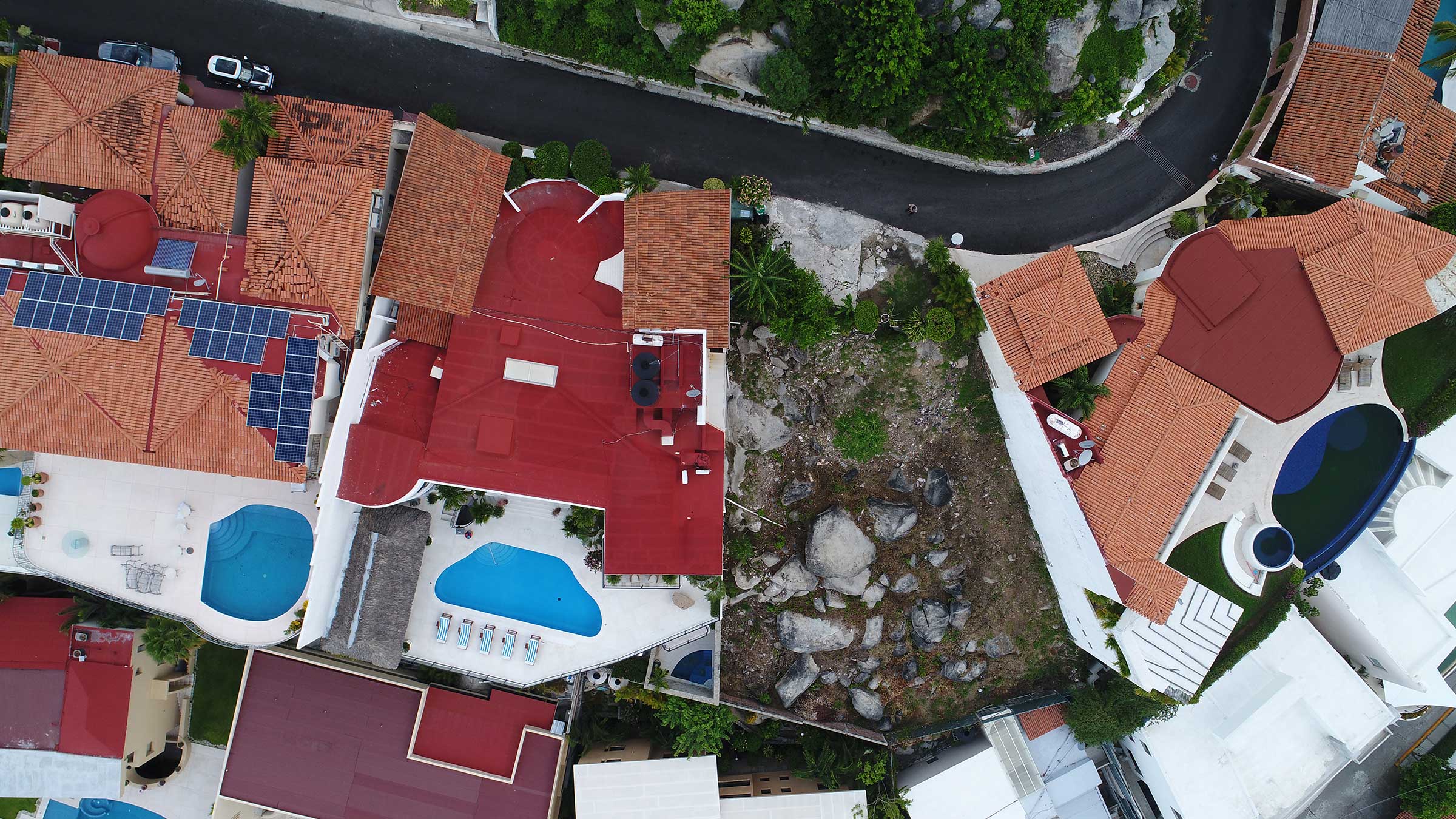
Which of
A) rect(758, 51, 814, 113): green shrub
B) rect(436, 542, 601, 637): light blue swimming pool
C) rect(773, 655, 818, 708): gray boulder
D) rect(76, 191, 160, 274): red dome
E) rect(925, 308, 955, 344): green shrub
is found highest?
rect(758, 51, 814, 113): green shrub

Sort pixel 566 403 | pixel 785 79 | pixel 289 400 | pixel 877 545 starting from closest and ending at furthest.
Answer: pixel 289 400
pixel 785 79
pixel 566 403
pixel 877 545

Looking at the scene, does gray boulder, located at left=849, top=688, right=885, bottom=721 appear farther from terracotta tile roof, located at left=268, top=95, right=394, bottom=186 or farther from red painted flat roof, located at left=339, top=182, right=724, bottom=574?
terracotta tile roof, located at left=268, top=95, right=394, bottom=186

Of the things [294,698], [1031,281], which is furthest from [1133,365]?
[294,698]

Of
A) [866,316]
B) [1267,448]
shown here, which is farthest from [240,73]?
[1267,448]

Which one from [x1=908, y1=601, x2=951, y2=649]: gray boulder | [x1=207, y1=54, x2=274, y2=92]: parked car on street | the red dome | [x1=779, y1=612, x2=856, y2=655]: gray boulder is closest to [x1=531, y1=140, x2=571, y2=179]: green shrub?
[x1=207, y1=54, x2=274, y2=92]: parked car on street

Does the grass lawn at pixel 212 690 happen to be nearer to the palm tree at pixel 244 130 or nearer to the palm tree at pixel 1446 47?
the palm tree at pixel 244 130

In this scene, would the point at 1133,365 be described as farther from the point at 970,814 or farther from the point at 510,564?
the point at 510,564

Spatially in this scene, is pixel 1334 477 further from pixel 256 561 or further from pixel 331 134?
pixel 256 561

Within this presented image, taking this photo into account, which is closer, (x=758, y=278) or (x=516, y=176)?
(x=758, y=278)
